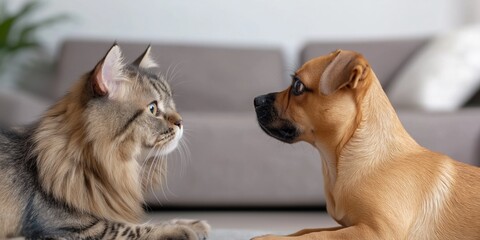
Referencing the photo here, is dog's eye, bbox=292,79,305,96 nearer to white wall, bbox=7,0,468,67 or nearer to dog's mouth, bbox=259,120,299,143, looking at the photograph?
dog's mouth, bbox=259,120,299,143

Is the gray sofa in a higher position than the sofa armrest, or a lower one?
lower

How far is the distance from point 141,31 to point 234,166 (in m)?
1.66

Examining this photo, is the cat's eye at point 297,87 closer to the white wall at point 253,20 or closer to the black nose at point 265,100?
the black nose at point 265,100

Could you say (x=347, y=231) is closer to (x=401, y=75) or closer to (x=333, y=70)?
(x=333, y=70)

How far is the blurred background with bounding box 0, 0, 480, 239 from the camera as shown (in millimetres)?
2941

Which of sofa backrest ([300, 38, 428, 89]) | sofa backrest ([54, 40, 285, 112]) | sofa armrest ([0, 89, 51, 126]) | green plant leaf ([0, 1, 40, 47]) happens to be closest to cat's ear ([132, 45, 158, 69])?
sofa armrest ([0, 89, 51, 126])

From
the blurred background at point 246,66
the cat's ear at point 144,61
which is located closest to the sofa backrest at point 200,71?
the blurred background at point 246,66

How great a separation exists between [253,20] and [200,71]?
682 mm

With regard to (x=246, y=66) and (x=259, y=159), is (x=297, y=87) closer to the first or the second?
(x=259, y=159)

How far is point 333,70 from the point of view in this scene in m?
1.55

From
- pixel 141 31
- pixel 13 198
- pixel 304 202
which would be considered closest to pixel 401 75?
pixel 304 202

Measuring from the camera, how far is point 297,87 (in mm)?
1608

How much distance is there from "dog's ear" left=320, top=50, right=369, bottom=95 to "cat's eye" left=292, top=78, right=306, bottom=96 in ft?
0.20

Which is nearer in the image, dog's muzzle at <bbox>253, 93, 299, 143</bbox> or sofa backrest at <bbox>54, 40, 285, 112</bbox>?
dog's muzzle at <bbox>253, 93, 299, 143</bbox>
